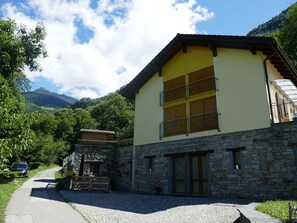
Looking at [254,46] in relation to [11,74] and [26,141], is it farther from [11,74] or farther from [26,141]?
[11,74]

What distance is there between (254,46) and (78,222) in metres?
11.7

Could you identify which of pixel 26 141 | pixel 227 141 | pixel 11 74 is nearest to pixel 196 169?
pixel 227 141

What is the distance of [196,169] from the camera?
52.4 ft

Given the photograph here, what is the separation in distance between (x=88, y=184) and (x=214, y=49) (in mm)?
11792

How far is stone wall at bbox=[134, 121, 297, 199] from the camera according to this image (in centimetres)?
1234

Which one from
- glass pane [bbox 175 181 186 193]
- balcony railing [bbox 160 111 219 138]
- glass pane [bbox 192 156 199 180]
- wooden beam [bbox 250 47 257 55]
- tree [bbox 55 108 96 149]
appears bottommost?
glass pane [bbox 175 181 186 193]

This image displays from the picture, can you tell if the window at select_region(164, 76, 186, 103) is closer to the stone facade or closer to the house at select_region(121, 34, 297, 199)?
the house at select_region(121, 34, 297, 199)

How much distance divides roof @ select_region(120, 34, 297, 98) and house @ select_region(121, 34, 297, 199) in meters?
0.05

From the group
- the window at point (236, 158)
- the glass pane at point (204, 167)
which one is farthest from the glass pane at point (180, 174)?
the window at point (236, 158)

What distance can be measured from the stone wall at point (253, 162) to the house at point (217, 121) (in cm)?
4

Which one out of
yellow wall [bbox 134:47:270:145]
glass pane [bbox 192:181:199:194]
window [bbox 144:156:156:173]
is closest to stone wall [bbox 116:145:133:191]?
window [bbox 144:156:156:173]

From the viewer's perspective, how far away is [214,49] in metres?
16.3

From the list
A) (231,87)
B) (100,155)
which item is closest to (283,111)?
(231,87)

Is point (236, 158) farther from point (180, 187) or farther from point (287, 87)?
point (287, 87)
